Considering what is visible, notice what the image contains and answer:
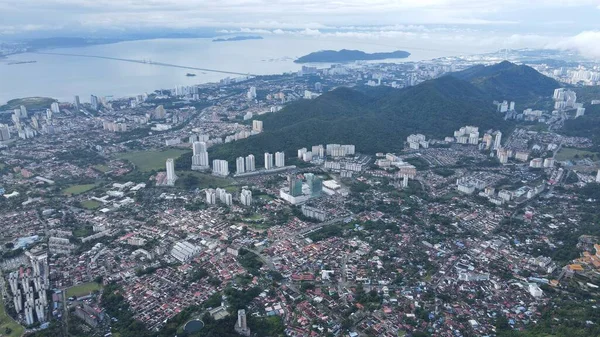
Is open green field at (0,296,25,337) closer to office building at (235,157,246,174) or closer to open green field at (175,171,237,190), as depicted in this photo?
open green field at (175,171,237,190)

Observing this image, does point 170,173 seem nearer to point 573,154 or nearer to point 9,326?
point 9,326

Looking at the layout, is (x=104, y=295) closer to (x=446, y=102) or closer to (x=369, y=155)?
(x=369, y=155)

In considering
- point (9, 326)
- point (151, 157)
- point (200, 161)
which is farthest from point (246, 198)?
point (151, 157)

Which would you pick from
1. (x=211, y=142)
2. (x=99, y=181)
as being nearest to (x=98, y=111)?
(x=211, y=142)

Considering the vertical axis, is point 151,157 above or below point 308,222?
above

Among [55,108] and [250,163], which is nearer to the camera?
[250,163]

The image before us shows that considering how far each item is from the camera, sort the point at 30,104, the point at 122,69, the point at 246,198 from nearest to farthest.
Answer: the point at 246,198, the point at 30,104, the point at 122,69
